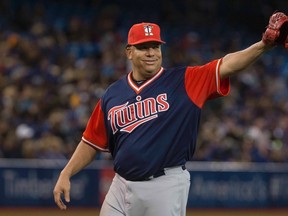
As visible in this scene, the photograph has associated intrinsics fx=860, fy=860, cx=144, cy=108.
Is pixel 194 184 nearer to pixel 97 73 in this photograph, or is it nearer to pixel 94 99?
pixel 94 99

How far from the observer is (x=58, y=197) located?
19.0ft

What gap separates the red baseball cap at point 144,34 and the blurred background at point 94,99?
7818mm

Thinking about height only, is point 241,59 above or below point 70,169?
Result: above

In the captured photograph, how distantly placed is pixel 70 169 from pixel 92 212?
25.9 ft

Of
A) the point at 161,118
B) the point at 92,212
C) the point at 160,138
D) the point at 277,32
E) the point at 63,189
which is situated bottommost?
the point at 92,212

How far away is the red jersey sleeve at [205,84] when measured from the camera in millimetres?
5500

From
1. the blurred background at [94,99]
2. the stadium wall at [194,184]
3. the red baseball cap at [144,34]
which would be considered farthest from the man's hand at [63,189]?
the stadium wall at [194,184]

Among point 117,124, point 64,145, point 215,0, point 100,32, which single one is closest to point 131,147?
point 117,124

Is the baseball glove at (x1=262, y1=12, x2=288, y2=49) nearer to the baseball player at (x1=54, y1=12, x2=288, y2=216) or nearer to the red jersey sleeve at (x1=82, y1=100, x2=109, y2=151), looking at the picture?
the baseball player at (x1=54, y1=12, x2=288, y2=216)

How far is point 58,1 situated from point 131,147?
13264 mm

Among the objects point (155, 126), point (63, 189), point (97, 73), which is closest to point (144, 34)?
point (155, 126)

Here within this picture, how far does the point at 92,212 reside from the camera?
13672mm

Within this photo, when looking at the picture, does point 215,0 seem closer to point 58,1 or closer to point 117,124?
point 58,1

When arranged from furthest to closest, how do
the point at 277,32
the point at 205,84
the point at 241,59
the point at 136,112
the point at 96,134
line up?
the point at 96,134 → the point at 136,112 → the point at 205,84 → the point at 241,59 → the point at 277,32
